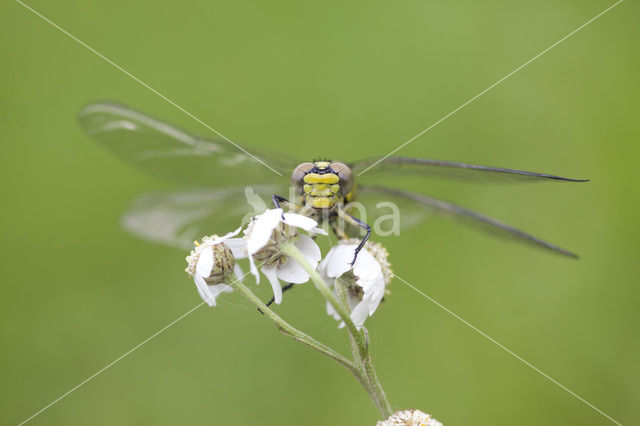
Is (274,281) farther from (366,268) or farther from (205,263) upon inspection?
(366,268)

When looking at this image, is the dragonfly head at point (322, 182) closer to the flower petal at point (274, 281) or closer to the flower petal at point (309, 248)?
the flower petal at point (309, 248)

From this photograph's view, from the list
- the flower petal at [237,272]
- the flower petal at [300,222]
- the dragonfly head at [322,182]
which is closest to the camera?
the flower petal at [300,222]

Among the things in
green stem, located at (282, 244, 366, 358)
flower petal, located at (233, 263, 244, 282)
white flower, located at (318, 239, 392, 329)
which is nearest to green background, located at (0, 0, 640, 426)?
white flower, located at (318, 239, 392, 329)

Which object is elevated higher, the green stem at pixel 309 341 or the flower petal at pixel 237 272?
the flower petal at pixel 237 272

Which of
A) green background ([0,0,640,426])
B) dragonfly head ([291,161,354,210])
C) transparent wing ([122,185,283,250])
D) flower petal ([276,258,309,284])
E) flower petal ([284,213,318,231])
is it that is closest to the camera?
flower petal ([284,213,318,231])

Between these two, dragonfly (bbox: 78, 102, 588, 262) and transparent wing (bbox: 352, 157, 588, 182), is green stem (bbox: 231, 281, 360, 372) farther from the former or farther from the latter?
transparent wing (bbox: 352, 157, 588, 182)

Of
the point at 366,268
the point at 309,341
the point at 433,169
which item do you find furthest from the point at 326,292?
the point at 433,169

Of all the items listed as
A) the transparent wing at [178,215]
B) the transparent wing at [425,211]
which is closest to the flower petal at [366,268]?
the transparent wing at [425,211]
